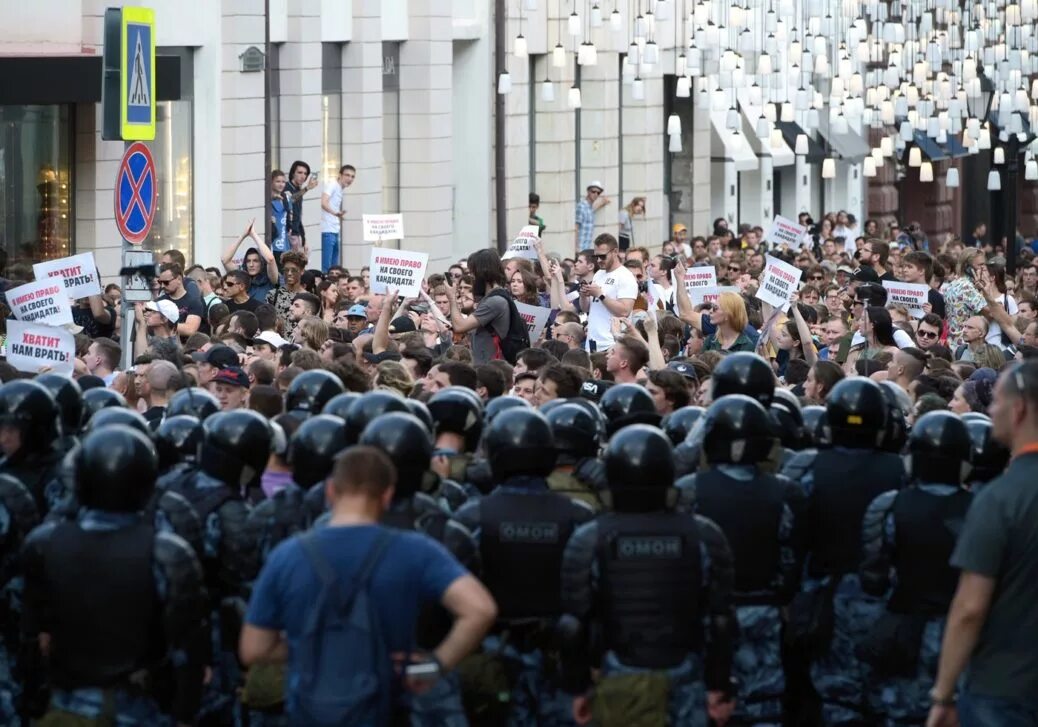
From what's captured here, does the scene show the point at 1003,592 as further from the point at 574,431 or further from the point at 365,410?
the point at 365,410

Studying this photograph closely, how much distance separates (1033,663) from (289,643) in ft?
7.53

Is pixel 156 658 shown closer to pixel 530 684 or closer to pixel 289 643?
pixel 289 643

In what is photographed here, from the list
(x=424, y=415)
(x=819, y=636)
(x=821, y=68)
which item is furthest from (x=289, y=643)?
(x=821, y=68)

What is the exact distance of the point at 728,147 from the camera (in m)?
44.4

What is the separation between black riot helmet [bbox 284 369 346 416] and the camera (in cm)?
1003

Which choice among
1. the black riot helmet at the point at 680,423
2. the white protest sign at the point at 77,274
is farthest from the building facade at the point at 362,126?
the black riot helmet at the point at 680,423

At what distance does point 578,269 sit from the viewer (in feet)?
61.3

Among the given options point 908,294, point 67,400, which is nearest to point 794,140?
point 908,294

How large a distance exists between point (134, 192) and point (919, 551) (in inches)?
345

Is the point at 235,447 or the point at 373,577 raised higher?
the point at 235,447

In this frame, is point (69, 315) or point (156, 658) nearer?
point (156, 658)

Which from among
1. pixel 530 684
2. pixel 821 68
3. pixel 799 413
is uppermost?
pixel 821 68

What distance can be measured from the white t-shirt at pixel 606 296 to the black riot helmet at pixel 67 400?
25.7 ft

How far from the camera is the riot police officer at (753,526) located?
8.91 metres
